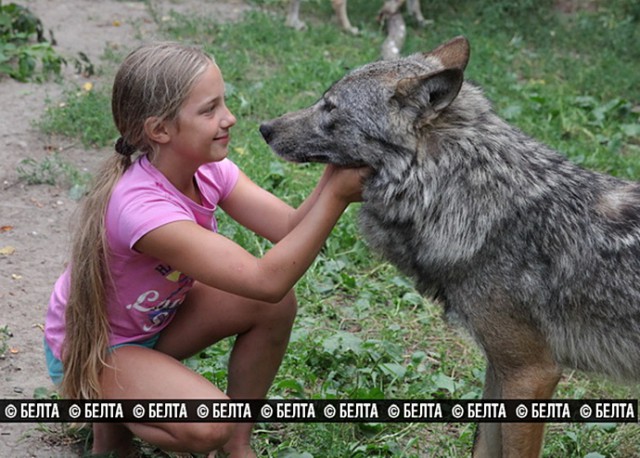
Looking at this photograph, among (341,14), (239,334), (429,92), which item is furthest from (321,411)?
(341,14)

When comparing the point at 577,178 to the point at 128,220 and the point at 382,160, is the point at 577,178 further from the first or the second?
the point at 128,220

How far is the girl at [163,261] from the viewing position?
3119 mm

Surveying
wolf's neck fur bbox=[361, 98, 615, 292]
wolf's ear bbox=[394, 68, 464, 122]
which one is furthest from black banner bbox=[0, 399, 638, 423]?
wolf's ear bbox=[394, 68, 464, 122]

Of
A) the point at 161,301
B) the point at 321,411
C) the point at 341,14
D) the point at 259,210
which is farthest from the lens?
the point at 341,14

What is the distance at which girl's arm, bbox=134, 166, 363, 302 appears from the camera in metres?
3.08

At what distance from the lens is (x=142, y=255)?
3.25 metres

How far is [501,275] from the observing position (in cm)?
318

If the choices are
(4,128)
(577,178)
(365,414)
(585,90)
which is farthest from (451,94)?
(585,90)

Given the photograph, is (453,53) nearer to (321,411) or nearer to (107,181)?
(107,181)

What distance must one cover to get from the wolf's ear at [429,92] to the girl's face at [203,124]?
634 mm

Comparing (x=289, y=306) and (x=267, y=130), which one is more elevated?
(x=267, y=130)

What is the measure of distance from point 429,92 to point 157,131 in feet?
3.22

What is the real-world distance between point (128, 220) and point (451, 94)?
1.21m

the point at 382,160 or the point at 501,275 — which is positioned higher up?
the point at 382,160
